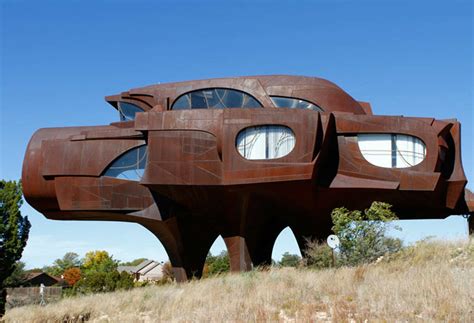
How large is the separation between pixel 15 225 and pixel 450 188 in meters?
22.9

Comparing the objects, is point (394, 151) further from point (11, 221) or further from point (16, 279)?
point (16, 279)

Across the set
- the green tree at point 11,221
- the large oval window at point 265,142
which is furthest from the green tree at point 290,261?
the green tree at point 11,221

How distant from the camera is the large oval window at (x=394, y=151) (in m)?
23.3

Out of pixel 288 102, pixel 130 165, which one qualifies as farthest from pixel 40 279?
pixel 288 102

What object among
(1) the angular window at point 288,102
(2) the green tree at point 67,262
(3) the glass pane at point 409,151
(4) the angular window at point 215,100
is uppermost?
(4) the angular window at point 215,100

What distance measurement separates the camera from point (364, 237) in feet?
65.6

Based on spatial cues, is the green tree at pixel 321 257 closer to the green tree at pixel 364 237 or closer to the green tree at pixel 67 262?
the green tree at pixel 364 237

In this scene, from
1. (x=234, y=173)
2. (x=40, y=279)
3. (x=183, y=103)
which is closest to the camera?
(x=234, y=173)

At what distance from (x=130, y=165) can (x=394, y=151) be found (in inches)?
483

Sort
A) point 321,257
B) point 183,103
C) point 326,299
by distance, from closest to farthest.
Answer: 1. point 326,299
2. point 321,257
3. point 183,103

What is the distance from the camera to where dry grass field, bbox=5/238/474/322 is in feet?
31.3

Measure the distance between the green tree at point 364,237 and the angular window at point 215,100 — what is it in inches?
298

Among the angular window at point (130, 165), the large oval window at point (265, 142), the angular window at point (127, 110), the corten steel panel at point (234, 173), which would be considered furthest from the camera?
the angular window at point (127, 110)

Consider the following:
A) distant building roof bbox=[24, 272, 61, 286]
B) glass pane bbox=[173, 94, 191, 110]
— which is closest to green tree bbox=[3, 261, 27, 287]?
distant building roof bbox=[24, 272, 61, 286]
